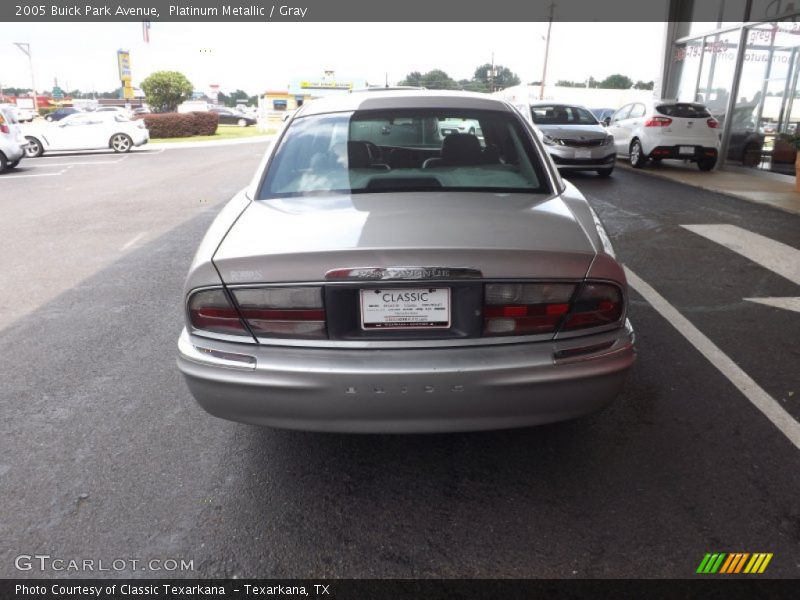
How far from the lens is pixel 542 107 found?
13891 mm

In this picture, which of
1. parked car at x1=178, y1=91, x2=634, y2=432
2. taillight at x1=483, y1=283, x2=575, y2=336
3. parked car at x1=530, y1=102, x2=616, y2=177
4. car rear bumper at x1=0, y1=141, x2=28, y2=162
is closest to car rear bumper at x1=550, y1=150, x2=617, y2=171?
parked car at x1=530, y1=102, x2=616, y2=177

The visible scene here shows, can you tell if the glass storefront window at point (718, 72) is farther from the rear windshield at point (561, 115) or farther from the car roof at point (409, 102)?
the car roof at point (409, 102)

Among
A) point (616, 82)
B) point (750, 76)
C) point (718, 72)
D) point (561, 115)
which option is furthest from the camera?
point (616, 82)

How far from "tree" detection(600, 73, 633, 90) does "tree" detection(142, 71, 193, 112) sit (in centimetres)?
6650

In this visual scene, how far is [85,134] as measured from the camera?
21.1 m

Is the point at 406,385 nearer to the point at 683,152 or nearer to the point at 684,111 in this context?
the point at 683,152

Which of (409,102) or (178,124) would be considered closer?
(409,102)

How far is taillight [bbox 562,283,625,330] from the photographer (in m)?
2.39

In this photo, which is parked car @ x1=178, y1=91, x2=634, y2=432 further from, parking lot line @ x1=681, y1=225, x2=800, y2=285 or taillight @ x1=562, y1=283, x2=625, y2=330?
parking lot line @ x1=681, y1=225, x2=800, y2=285

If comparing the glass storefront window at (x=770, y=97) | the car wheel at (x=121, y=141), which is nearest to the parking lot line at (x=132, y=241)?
the glass storefront window at (x=770, y=97)

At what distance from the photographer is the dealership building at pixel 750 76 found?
44.3 ft

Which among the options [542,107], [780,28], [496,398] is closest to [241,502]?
[496,398]

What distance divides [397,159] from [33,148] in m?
21.3
